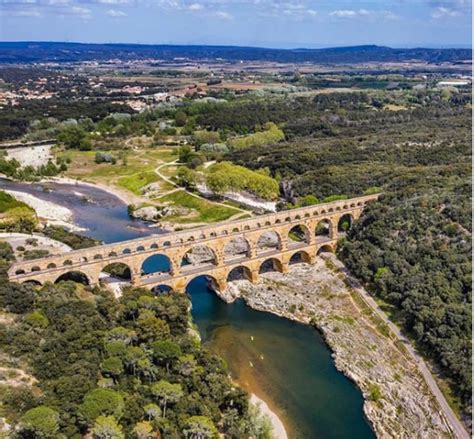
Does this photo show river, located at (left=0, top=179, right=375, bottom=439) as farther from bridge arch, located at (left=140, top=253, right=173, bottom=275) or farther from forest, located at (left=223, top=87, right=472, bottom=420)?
forest, located at (left=223, top=87, right=472, bottom=420)

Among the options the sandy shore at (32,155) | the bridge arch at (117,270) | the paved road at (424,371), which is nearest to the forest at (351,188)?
the paved road at (424,371)

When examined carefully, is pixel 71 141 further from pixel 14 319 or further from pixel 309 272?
pixel 14 319

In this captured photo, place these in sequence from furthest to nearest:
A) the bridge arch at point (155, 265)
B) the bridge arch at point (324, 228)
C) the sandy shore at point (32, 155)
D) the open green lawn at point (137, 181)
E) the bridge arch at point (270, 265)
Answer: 1. the sandy shore at point (32, 155)
2. the open green lawn at point (137, 181)
3. the bridge arch at point (324, 228)
4. the bridge arch at point (155, 265)
5. the bridge arch at point (270, 265)

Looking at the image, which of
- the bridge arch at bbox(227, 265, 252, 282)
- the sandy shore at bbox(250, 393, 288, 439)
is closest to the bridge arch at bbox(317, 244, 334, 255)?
the bridge arch at bbox(227, 265, 252, 282)

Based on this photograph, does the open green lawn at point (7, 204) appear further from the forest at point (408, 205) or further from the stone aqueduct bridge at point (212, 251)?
the forest at point (408, 205)

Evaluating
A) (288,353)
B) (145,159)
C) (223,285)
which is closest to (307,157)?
(145,159)
